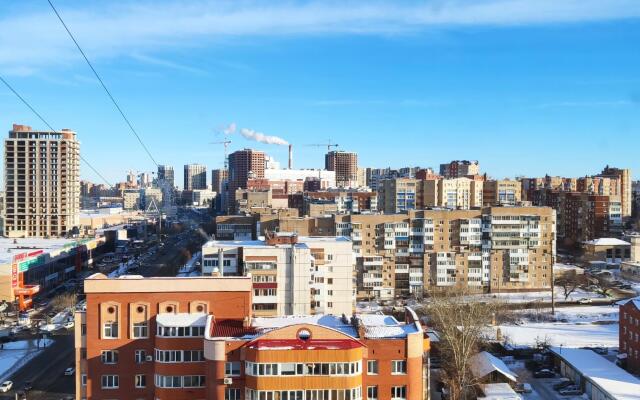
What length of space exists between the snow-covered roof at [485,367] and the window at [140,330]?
31.9 feet

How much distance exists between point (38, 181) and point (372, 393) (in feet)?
167

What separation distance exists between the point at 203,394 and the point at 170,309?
1.83 metres

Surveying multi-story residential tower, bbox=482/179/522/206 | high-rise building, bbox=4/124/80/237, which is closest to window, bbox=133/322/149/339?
high-rise building, bbox=4/124/80/237

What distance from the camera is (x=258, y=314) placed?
69.4 ft

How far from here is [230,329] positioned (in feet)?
40.1

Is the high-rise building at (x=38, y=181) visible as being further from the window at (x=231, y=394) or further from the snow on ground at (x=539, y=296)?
the window at (x=231, y=394)

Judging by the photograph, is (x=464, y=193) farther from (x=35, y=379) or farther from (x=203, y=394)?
(x=203, y=394)

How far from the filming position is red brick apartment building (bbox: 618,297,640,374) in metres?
20.1

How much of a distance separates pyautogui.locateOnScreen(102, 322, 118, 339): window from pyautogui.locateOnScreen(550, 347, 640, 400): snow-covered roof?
12328mm

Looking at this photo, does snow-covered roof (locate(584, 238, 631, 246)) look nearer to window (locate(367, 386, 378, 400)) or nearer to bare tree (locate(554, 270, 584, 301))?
bare tree (locate(554, 270, 584, 301))

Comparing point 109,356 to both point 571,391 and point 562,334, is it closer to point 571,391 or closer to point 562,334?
point 571,391

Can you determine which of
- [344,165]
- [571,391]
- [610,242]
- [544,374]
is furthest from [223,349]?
[344,165]

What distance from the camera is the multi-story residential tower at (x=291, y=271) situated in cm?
2161

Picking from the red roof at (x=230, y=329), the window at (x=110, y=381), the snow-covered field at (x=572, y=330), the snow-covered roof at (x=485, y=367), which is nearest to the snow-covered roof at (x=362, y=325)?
the red roof at (x=230, y=329)
